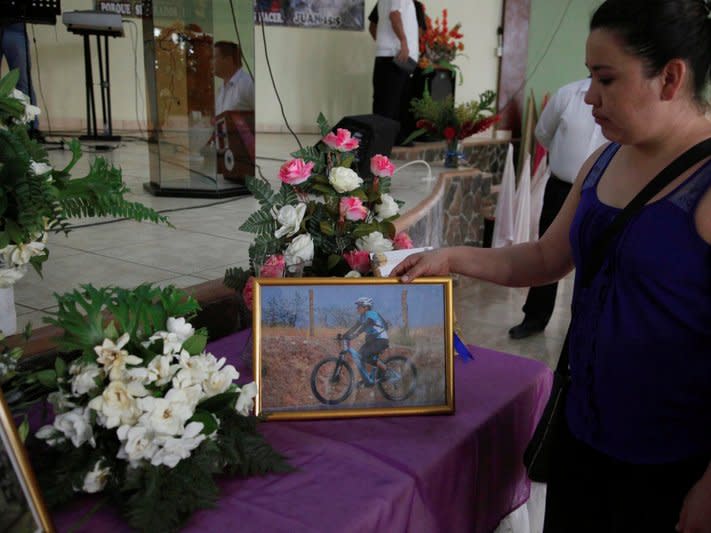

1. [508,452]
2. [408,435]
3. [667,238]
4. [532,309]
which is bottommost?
[532,309]

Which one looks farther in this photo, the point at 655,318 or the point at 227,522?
the point at 655,318

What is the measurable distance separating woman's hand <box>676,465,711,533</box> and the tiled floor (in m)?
1.62

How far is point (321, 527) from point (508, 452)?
0.56 metres

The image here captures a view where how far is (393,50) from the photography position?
20.9 feet

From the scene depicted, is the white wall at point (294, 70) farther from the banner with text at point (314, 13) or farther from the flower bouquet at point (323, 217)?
the flower bouquet at point (323, 217)

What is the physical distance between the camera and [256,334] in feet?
3.67

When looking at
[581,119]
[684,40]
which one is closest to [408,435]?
[684,40]

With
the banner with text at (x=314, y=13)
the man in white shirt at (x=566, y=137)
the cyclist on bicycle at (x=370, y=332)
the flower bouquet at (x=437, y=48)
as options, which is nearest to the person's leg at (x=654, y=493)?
the cyclist on bicycle at (x=370, y=332)

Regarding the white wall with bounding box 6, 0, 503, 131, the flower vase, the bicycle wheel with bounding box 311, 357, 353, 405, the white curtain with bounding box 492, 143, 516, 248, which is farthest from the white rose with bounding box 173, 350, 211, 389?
the white wall with bounding box 6, 0, 503, 131

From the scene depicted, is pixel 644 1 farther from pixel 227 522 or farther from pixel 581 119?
pixel 581 119

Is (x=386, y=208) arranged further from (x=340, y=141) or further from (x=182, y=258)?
(x=182, y=258)

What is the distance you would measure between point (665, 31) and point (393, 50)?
220 inches

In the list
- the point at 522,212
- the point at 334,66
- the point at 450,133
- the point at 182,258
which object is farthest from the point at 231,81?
the point at 334,66

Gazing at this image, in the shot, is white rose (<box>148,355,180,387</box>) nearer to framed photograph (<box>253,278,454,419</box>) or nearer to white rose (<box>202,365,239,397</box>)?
white rose (<box>202,365,239,397</box>)
